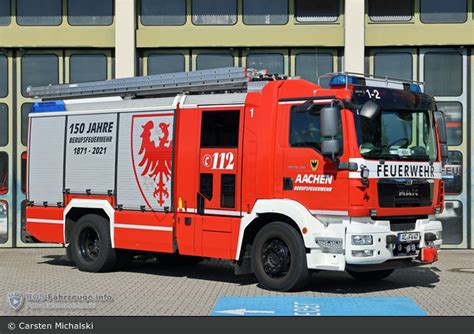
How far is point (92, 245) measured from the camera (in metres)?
14.3

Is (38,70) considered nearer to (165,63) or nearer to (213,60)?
(165,63)

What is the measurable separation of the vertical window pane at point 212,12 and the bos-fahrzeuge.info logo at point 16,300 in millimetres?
8368

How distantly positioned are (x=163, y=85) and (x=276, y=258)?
3.50 m

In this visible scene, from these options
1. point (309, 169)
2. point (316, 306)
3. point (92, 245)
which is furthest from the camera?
point (92, 245)

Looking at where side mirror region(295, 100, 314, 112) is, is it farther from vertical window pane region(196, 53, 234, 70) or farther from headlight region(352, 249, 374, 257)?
vertical window pane region(196, 53, 234, 70)

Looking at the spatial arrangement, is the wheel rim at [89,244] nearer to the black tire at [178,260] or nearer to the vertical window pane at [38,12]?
the black tire at [178,260]

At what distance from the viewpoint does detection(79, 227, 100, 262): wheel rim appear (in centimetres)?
1423

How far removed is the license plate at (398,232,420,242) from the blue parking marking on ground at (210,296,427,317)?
0.82 metres

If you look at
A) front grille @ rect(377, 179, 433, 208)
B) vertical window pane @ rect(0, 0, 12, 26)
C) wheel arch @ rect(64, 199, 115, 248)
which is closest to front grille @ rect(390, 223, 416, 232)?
front grille @ rect(377, 179, 433, 208)

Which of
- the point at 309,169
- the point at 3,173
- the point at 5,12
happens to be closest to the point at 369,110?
the point at 309,169

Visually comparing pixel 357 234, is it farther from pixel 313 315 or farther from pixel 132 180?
pixel 132 180

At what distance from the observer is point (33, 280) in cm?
1314
